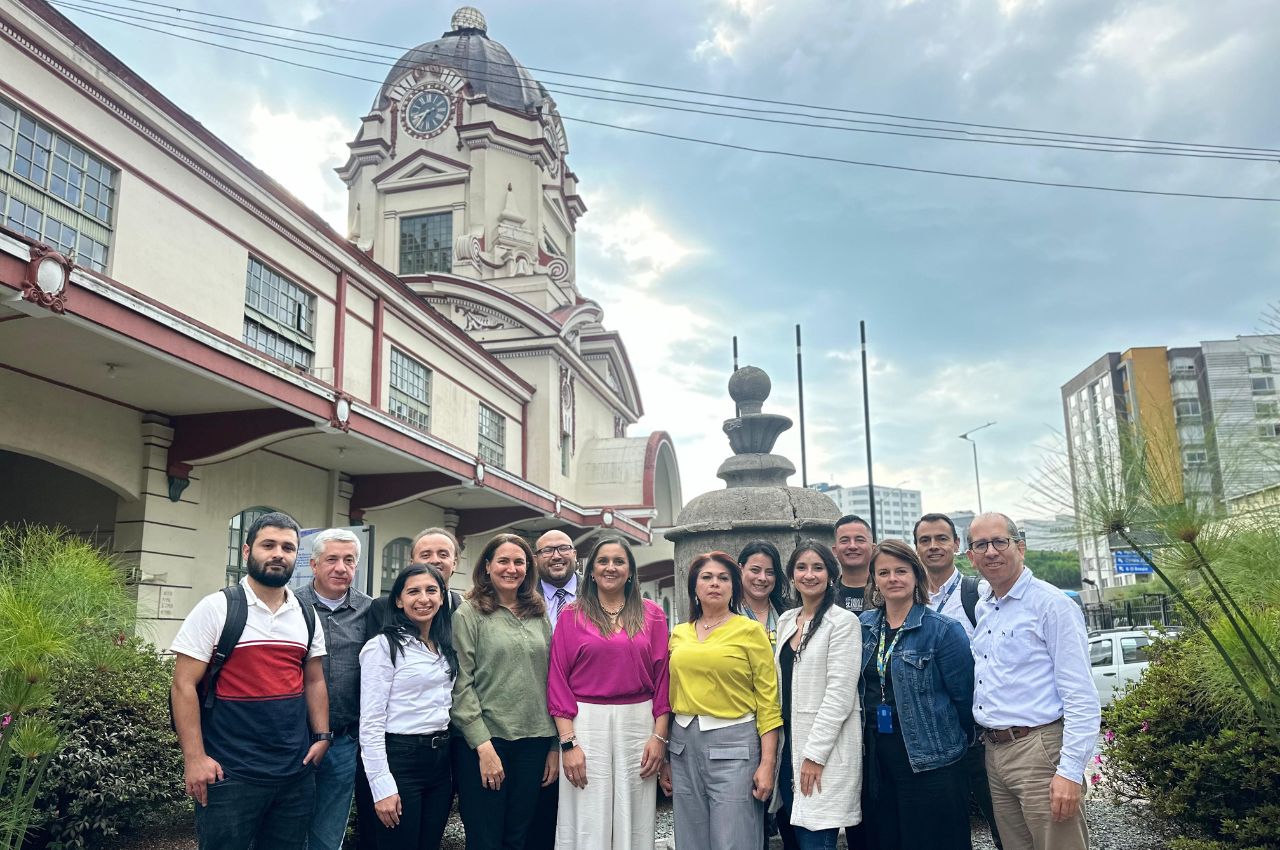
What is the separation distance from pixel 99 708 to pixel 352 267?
10242 mm

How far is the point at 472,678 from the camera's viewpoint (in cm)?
434

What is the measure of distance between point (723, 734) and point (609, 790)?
2.03 ft

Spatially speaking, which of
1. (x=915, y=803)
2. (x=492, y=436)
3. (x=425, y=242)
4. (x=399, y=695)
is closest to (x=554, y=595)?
(x=399, y=695)

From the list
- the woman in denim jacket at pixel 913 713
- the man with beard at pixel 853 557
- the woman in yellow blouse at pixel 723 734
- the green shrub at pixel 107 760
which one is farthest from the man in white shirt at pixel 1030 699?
the green shrub at pixel 107 760

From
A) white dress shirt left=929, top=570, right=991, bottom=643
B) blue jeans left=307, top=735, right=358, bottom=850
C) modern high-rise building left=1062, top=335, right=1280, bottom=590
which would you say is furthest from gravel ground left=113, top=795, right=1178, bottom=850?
modern high-rise building left=1062, top=335, right=1280, bottom=590

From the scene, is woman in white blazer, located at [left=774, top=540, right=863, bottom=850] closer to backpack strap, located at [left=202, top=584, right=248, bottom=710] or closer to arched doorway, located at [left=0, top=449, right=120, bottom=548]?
backpack strap, located at [left=202, top=584, right=248, bottom=710]

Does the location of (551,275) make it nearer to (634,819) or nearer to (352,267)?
(352,267)

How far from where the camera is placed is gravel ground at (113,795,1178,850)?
598cm

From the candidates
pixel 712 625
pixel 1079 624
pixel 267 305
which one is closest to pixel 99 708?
pixel 712 625

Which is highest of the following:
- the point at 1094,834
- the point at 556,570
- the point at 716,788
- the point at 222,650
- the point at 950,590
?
the point at 556,570

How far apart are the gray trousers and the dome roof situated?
2793cm

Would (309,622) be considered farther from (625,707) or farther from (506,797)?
(625,707)

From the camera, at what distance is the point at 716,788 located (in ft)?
13.2

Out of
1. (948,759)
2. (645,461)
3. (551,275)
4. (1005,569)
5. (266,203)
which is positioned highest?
(551,275)
